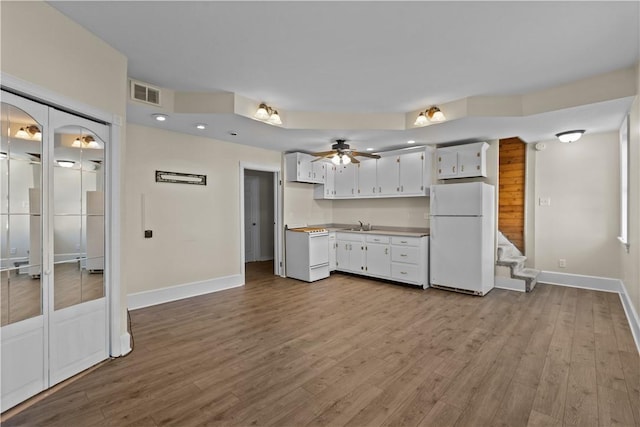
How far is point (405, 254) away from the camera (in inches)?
201

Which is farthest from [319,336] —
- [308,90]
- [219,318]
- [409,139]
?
[409,139]

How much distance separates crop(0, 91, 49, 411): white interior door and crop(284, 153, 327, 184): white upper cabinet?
3.90 meters

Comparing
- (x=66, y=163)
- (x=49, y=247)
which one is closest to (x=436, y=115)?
(x=66, y=163)

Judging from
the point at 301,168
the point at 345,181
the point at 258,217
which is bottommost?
the point at 258,217

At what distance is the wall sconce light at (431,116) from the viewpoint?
3.88 metres

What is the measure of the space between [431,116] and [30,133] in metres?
4.03

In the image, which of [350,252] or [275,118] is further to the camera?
[350,252]

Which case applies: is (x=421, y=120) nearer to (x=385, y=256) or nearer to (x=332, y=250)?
(x=385, y=256)

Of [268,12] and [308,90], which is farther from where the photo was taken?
[308,90]

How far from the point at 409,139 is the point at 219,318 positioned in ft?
12.8

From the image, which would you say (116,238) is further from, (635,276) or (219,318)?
(635,276)

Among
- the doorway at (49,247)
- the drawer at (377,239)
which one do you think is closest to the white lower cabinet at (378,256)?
the drawer at (377,239)

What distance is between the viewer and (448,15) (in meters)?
2.13

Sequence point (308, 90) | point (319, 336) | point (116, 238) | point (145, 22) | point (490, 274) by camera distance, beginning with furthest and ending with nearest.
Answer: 1. point (490, 274)
2. point (308, 90)
3. point (319, 336)
4. point (116, 238)
5. point (145, 22)
